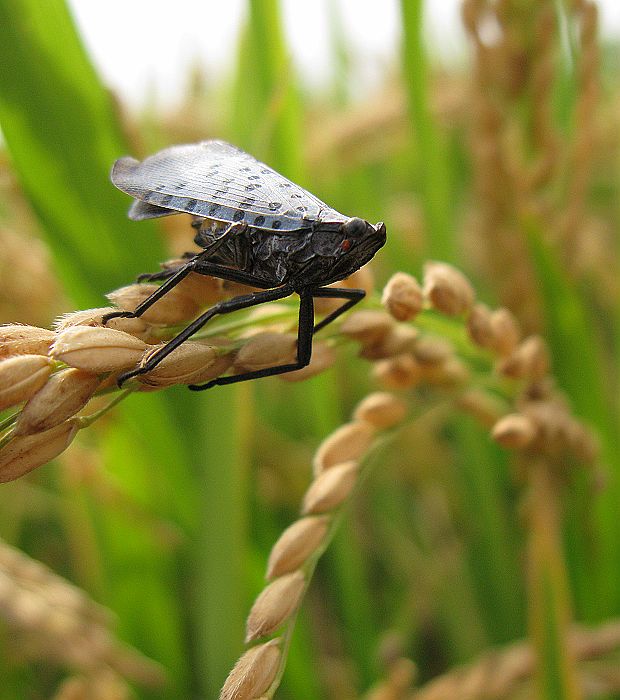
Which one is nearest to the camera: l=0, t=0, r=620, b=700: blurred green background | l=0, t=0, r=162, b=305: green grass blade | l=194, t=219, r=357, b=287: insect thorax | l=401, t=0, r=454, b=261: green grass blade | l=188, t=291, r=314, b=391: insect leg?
l=188, t=291, r=314, b=391: insect leg

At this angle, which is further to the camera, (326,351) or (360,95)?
(360,95)

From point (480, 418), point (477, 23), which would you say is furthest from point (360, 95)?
point (480, 418)

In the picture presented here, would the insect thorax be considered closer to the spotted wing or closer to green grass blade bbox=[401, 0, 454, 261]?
the spotted wing

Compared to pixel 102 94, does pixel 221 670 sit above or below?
below

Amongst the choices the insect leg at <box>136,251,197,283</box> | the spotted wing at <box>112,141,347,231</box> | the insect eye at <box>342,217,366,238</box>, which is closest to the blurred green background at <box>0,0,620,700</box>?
the spotted wing at <box>112,141,347,231</box>

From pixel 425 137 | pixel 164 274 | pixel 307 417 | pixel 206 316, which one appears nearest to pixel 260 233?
pixel 164 274

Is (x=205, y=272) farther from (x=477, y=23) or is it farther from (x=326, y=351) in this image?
(x=477, y=23)
